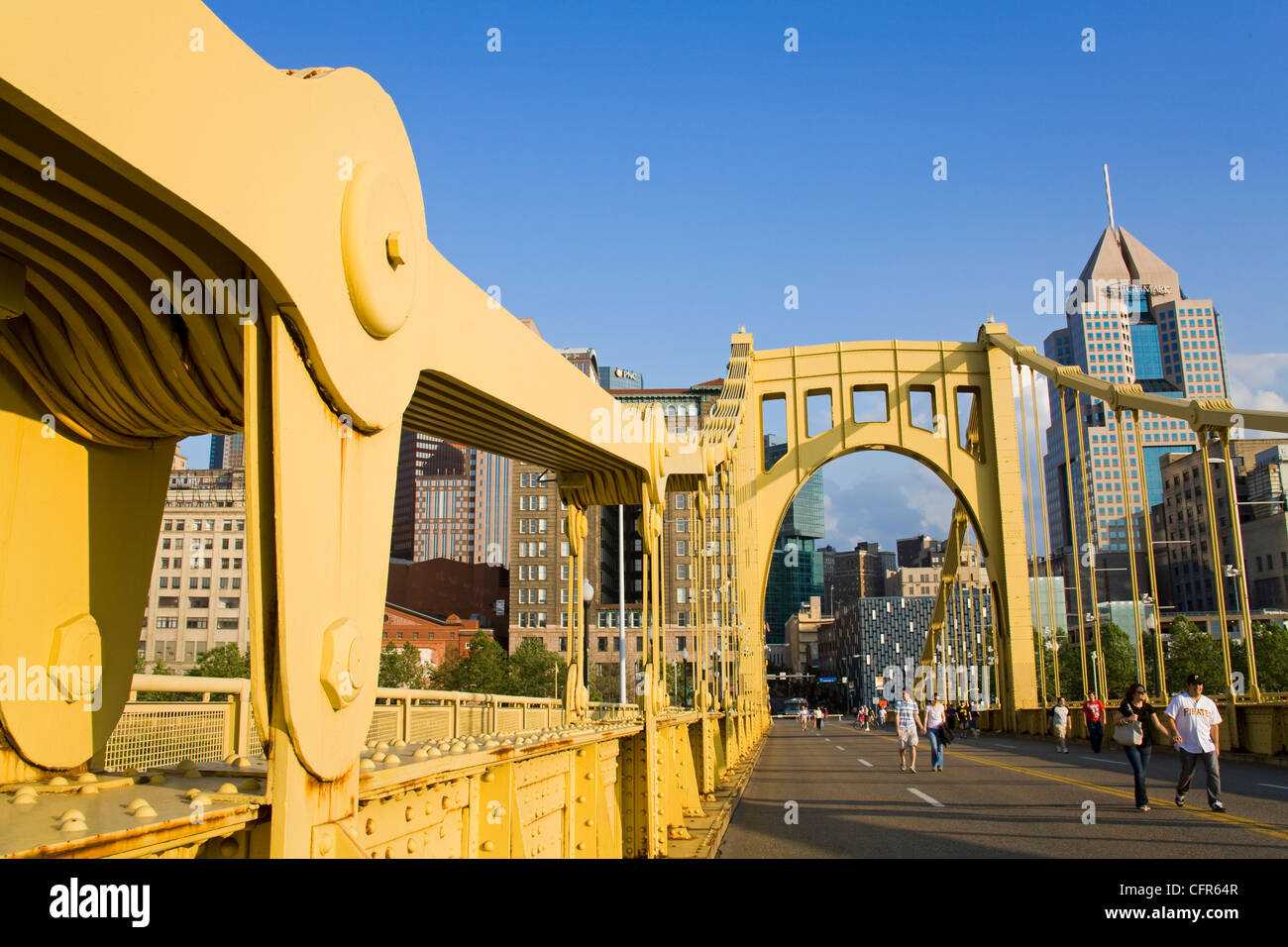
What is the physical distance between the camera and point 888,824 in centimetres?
1110

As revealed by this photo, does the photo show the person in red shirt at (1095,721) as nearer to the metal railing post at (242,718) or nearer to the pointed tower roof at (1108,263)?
the metal railing post at (242,718)

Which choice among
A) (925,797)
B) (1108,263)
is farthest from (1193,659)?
(1108,263)

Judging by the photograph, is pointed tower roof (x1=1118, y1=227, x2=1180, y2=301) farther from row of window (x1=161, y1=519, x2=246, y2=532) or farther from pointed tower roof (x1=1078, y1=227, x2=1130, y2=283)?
row of window (x1=161, y1=519, x2=246, y2=532)

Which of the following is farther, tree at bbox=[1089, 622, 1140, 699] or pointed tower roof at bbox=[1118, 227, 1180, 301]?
pointed tower roof at bbox=[1118, 227, 1180, 301]

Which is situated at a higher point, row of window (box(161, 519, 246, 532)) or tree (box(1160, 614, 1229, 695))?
row of window (box(161, 519, 246, 532))

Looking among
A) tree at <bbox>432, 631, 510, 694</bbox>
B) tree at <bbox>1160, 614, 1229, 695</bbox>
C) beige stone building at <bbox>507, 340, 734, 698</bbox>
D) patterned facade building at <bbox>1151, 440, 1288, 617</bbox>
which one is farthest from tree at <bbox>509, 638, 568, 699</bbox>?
patterned facade building at <bbox>1151, 440, 1288, 617</bbox>

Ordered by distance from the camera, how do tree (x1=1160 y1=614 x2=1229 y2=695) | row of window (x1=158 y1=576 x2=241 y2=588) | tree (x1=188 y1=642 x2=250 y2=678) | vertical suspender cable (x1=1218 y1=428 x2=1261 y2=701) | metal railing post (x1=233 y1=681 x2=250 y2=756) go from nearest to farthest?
metal railing post (x1=233 y1=681 x2=250 y2=756), vertical suspender cable (x1=1218 y1=428 x2=1261 y2=701), tree (x1=188 y1=642 x2=250 y2=678), tree (x1=1160 y1=614 x2=1229 y2=695), row of window (x1=158 y1=576 x2=241 y2=588)

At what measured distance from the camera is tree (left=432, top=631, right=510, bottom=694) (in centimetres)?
6656

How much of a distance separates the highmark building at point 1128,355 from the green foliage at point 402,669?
124 metres

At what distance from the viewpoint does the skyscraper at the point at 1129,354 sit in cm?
16462

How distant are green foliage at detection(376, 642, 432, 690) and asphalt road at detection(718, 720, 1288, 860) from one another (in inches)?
1700
